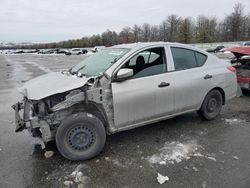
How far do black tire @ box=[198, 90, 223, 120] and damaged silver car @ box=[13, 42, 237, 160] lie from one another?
160 millimetres

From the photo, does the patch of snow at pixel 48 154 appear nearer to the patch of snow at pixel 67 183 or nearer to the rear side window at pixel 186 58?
Answer: the patch of snow at pixel 67 183

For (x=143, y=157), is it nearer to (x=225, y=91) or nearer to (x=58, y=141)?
(x=58, y=141)

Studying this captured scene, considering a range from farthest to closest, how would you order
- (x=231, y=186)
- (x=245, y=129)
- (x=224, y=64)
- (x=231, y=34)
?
(x=231, y=34) → (x=224, y=64) → (x=245, y=129) → (x=231, y=186)

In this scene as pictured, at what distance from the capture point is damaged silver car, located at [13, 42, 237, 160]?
3260 millimetres

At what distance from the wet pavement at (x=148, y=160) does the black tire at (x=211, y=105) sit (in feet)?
0.64

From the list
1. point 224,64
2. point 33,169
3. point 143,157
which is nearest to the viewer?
point 33,169

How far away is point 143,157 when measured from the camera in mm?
3453

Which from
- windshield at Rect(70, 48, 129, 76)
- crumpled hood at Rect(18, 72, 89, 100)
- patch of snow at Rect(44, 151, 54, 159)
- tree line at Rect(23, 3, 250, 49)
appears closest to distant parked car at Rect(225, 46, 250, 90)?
windshield at Rect(70, 48, 129, 76)

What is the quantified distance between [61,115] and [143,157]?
4.56ft

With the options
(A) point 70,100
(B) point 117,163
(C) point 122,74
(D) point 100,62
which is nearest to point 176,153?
(B) point 117,163

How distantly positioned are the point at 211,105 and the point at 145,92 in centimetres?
190

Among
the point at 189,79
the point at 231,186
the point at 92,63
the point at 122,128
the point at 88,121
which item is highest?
the point at 92,63

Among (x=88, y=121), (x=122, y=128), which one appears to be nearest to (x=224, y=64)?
(x=122, y=128)

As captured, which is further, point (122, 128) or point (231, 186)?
point (122, 128)
